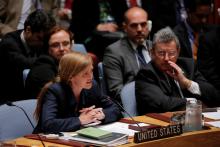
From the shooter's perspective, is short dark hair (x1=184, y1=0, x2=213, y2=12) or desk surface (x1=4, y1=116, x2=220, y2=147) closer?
desk surface (x1=4, y1=116, x2=220, y2=147)

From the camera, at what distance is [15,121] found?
382 cm

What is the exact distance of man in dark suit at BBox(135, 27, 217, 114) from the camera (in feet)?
14.5

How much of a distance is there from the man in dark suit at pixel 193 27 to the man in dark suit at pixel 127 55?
0.43 m

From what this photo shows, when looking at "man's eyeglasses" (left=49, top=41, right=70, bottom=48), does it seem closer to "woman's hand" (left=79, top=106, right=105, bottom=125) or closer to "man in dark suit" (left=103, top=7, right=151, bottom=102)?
"man in dark suit" (left=103, top=7, right=151, bottom=102)

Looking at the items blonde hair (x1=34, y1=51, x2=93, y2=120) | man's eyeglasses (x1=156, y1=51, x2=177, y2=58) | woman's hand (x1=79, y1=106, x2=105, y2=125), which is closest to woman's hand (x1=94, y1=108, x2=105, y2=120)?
woman's hand (x1=79, y1=106, x2=105, y2=125)

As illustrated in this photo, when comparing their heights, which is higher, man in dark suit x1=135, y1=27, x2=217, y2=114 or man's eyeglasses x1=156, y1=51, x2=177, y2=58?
man's eyeglasses x1=156, y1=51, x2=177, y2=58

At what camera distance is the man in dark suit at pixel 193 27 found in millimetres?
5824

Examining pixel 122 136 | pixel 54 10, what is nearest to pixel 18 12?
pixel 54 10

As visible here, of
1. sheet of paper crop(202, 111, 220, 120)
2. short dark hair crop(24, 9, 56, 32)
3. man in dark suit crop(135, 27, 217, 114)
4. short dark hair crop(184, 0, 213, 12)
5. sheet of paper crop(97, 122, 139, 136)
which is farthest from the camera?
short dark hair crop(184, 0, 213, 12)

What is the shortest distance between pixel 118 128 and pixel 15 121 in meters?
0.66

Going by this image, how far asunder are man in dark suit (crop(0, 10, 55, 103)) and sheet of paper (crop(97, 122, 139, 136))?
5.12 ft

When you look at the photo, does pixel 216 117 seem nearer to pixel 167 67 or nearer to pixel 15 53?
pixel 167 67

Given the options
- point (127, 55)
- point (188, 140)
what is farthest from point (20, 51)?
point (188, 140)

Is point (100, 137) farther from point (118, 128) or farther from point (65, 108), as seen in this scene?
point (65, 108)
